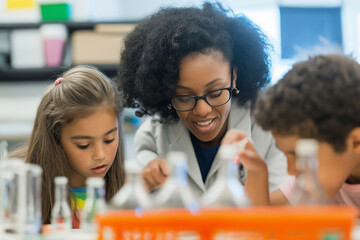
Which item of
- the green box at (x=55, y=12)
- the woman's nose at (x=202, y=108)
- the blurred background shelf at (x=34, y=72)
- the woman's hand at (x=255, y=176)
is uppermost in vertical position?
the green box at (x=55, y=12)

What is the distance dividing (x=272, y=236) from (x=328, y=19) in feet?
9.68

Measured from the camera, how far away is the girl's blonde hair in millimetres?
1538

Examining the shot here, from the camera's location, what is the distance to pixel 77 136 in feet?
4.95

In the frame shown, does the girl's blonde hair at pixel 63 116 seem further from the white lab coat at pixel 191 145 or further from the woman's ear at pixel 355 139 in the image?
the woman's ear at pixel 355 139

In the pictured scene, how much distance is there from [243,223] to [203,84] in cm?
83

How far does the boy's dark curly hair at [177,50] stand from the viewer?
149 cm

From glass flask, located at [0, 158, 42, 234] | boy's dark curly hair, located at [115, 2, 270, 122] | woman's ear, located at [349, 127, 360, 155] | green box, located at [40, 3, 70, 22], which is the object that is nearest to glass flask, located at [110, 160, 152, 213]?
glass flask, located at [0, 158, 42, 234]

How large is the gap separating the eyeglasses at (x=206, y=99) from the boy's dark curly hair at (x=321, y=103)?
1.61 feet

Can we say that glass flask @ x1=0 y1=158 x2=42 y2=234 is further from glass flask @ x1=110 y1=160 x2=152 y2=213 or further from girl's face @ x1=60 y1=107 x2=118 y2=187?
girl's face @ x1=60 y1=107 x2=118 y2=187

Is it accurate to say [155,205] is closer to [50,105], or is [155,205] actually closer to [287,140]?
[287,140]

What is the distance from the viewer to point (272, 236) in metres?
0.66

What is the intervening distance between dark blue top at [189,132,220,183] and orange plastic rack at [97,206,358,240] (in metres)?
0.98

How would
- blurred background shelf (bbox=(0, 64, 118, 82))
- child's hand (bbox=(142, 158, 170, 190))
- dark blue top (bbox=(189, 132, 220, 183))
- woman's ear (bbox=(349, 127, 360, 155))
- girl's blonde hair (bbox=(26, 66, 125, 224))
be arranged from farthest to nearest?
blurred background shelf (bbox=(0, 64, 118, 82)), dark blue top (bbox=(189, 132, 220, 183)), girl's blonde hair (bbox=(26, 66, 125, 224)), child's hand (bbox=(142, 158, 170, 190)), woman's ear (bbox=(349, 127, 360, 155))

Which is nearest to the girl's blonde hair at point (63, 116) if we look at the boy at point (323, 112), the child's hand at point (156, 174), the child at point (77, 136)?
the child at point (77, 136)
